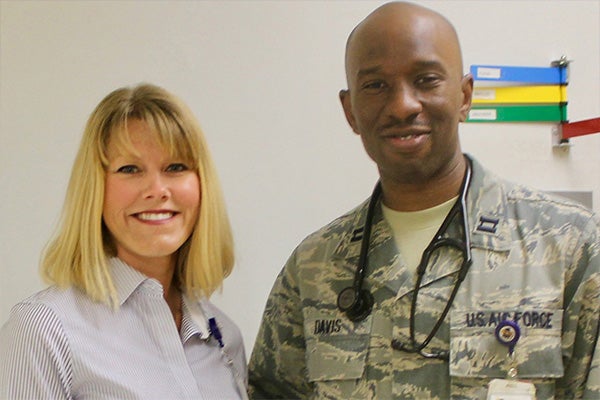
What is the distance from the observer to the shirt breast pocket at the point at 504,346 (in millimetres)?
1242

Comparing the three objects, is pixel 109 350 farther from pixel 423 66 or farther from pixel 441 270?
pixel 423 66

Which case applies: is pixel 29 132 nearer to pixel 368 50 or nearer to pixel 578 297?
pixel 368 50

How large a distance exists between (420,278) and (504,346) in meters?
0.22

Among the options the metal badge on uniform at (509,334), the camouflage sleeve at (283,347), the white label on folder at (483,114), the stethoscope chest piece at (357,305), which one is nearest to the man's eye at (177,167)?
the camouflage sleeve at (283,347)

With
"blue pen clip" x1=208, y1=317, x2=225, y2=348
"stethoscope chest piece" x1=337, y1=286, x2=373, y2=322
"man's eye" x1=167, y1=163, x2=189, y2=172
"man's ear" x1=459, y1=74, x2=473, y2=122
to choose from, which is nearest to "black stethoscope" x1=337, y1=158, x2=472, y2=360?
"stethoscope chest piece" x1=337, y1=286, x2=373, y2=322

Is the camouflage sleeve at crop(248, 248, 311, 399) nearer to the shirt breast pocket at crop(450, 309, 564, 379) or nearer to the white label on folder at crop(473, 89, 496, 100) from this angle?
the shirt breast pocket at crop(450, 309, 564, 379)

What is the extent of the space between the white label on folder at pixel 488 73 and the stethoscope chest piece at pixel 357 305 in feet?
3.56

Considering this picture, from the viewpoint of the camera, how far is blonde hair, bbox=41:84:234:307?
1.37m

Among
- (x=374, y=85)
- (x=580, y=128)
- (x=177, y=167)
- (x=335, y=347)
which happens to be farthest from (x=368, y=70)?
(x=580, y=128)

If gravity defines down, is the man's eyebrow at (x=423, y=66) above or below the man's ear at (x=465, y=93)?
above

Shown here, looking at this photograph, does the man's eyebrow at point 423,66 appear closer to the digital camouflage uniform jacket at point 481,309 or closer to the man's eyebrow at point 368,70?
the man's eyebrow at point 368,70

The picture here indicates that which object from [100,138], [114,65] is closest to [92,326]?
[100,138]

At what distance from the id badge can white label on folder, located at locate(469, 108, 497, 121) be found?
1145 mm

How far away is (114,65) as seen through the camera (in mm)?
1950
